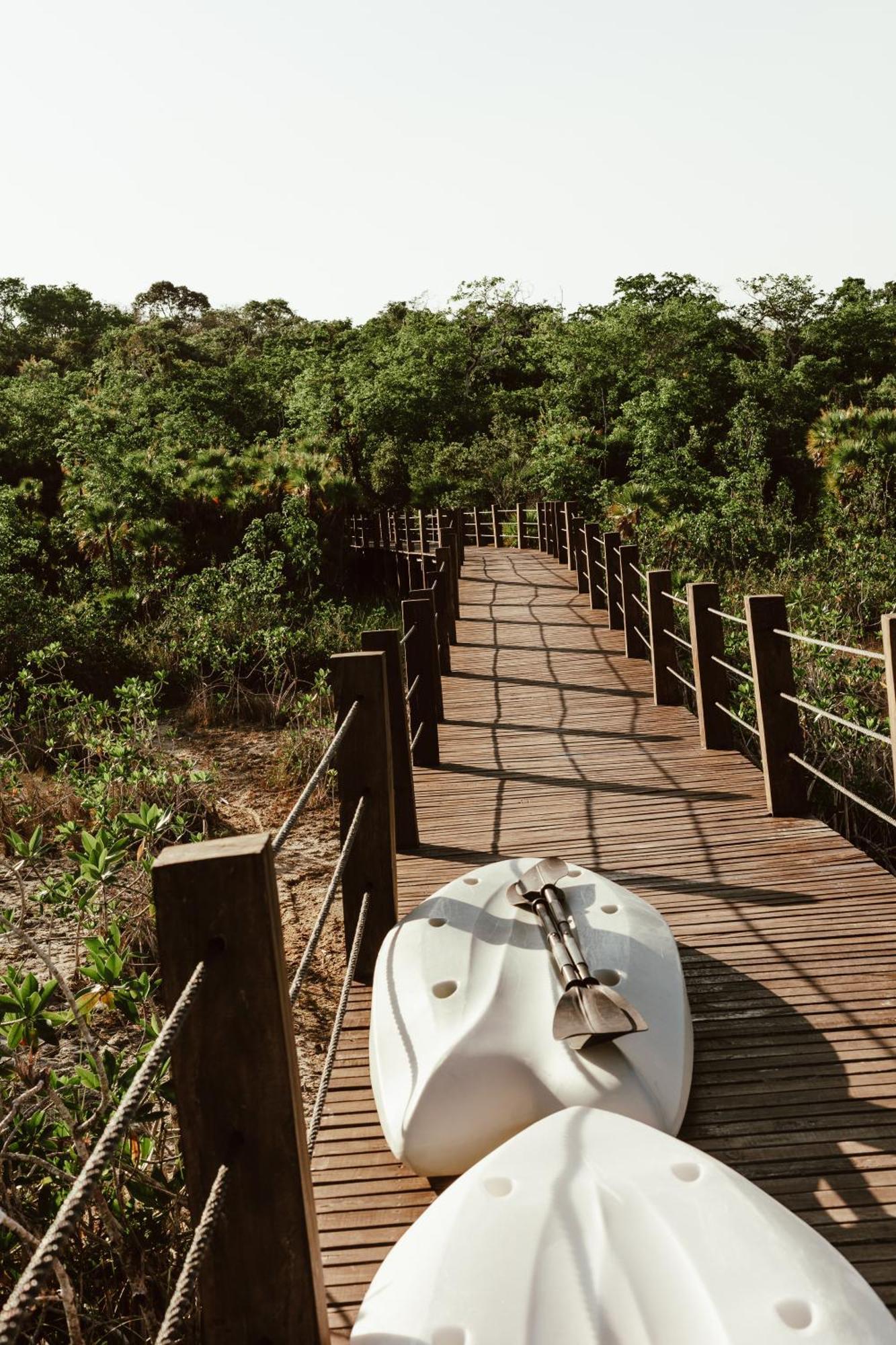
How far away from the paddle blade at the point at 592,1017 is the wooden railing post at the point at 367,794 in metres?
1.12

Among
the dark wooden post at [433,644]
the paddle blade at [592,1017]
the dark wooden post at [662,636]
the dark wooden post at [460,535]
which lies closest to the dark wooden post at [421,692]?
the dark wooden post at [433,644]

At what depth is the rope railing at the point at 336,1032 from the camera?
2.60 meters

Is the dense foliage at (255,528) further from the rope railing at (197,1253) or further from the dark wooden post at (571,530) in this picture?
the dark wooden post at (571,530)

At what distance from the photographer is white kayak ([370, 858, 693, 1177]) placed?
7.64 ft

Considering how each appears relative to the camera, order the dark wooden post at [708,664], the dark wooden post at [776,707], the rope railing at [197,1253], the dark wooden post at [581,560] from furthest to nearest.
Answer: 1. the dark wooden post at [581,560]
2. the dark wooden post at [708,664]
3. the dark wooden post at [776,707]
4. the rope railing at [197,1253]

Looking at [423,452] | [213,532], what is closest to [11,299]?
[423,452]

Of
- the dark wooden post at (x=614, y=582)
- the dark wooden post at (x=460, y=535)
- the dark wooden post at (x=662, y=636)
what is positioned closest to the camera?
the dark wooden post at (x=662, y=636)

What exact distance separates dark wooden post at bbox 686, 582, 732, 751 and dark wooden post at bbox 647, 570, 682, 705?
1.16m

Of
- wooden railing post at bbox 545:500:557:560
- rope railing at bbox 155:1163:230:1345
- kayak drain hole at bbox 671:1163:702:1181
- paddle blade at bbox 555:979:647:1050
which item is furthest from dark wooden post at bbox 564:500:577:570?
rope railing at bbox 155:1163:230:1345

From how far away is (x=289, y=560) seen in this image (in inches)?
683

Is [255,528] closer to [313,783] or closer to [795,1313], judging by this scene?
[313,783]

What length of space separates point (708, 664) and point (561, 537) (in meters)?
13.0

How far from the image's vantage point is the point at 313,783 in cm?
229

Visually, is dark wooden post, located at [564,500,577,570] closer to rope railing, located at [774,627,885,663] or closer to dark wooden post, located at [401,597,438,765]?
dark wooden post, located at [401,597,438,765]
